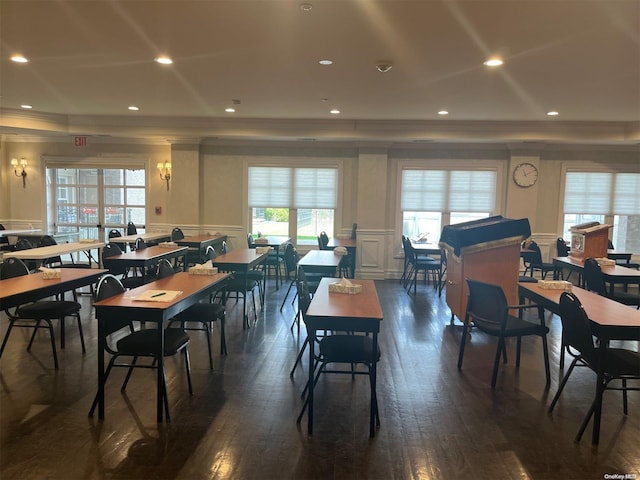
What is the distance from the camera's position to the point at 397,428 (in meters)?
2.80

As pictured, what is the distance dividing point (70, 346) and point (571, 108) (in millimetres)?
7143

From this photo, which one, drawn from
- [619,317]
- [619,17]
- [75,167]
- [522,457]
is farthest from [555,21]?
[75,167]

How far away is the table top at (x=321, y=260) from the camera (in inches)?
198

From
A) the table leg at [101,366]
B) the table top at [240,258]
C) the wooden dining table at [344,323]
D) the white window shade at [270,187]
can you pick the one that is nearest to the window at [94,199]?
the white window shade at [270,187]

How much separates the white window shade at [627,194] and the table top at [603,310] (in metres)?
5.83

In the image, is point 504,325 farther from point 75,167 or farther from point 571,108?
point 75,167

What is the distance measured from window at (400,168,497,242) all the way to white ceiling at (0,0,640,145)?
104 centimetres

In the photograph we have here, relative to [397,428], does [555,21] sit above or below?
above


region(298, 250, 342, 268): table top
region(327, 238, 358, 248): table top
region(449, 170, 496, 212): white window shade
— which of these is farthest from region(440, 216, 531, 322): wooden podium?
region(449, 170, 496, 212): white window shade

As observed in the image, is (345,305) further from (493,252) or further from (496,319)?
(493,252)

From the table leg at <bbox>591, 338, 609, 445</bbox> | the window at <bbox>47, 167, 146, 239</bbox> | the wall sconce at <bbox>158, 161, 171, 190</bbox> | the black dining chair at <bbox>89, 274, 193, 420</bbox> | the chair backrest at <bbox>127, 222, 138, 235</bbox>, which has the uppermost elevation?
the wall sconce at <bbox>158, 161, 171, 190</bbox>

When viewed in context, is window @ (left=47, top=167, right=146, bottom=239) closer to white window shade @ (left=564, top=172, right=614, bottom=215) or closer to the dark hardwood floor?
the dark hardwood floor

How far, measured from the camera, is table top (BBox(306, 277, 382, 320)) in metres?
2.71

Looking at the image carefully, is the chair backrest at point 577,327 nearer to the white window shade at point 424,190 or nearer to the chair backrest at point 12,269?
the chair backrest at point 12,269
